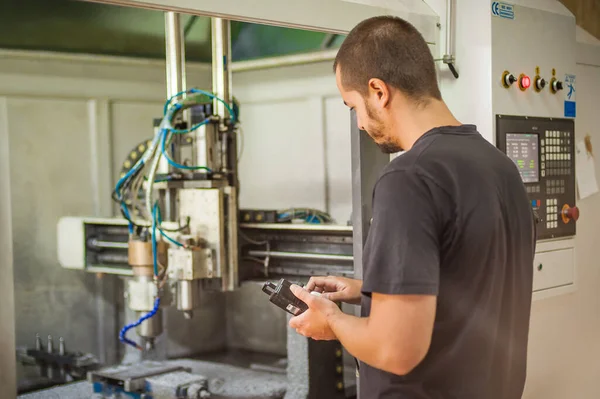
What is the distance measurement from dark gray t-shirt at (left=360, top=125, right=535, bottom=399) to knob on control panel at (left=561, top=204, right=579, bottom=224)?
1.06 meters

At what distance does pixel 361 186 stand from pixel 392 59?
30.8 inches

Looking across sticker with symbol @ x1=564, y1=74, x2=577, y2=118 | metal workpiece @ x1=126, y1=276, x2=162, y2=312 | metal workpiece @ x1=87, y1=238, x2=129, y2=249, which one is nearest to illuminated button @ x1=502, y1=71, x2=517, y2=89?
sticker with symbol @ x1=564, y1=74, x2=577, y2=118

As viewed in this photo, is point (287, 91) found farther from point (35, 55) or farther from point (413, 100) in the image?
point (413, 100)

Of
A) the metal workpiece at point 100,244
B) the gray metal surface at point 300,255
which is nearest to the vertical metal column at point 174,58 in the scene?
the gray metal surface at point 300,255

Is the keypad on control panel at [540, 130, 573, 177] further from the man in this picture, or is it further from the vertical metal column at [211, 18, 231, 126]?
the vertical metal column at [211, 18, 231, 126]

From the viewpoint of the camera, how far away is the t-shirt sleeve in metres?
1.07

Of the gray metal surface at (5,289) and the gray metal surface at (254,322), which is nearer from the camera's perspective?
the gray metal surface at (5,289)

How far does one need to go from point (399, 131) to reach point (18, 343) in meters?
2.69

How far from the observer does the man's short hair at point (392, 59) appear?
120cm

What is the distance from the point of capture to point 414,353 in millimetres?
1084

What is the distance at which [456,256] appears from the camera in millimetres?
1124

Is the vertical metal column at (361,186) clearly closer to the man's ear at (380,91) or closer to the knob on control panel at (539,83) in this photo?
the knob on control panel at (539,83)

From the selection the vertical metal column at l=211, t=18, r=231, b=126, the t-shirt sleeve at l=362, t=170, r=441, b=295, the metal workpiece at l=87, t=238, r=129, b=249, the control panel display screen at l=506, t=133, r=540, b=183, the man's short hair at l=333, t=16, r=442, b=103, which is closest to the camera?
the t-shirt sleeve at l=362, t=170, r=441, b=295

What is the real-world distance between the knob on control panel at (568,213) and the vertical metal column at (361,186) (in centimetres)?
65
